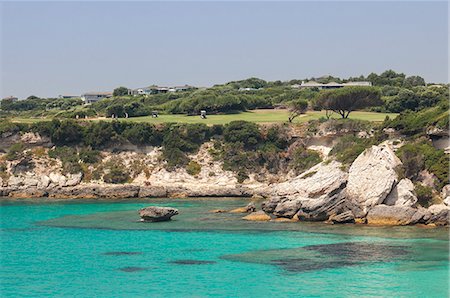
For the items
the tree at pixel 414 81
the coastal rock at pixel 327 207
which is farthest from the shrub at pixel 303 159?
the tree at pixel 414 81

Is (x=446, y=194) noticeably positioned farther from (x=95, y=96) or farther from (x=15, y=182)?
(x=95, y=96)

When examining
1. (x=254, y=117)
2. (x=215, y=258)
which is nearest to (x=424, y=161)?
(x=215, y=258)

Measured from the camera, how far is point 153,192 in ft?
213

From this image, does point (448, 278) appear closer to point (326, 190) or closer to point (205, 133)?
point (326, 190)

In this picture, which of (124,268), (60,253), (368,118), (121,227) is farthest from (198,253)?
(368,118)

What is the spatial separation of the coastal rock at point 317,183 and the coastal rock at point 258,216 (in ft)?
5.34

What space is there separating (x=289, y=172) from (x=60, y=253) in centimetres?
3262

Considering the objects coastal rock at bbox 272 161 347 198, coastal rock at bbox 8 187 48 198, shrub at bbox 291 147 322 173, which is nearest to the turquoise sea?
coastal rock at bbox 272 161 347 198

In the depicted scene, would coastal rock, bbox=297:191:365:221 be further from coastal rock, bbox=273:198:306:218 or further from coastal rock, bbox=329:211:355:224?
coastal rock, bbox=273:198:306:218

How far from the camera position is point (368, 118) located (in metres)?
74.8

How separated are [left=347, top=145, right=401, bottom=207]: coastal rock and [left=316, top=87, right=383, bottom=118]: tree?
27.0 metres

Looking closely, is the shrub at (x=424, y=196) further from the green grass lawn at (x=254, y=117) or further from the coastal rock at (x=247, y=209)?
the green grass lawn at (x=254, y=117)

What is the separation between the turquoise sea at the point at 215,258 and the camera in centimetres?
3086

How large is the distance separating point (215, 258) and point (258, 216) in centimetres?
1245
